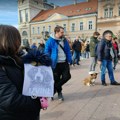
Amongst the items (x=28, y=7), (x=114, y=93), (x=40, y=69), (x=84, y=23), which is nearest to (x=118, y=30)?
(x=84, y=23)

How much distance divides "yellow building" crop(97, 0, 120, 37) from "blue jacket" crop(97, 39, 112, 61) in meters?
37.5

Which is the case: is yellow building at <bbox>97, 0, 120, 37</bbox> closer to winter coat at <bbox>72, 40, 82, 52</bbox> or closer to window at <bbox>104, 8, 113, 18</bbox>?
window at <bbox>104, 8, 113, 18</bbox>

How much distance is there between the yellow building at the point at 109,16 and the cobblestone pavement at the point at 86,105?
125 ft

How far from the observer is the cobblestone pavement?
394 cm

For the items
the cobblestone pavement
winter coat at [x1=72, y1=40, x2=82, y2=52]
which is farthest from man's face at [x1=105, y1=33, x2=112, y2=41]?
winter coat at [x1=72, y1=40, x2=82, y2=52]

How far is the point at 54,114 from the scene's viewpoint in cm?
404

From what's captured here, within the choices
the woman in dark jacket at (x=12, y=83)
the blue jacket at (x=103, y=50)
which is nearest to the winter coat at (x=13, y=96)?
the woman in dark jacket at (x=12, y=83)

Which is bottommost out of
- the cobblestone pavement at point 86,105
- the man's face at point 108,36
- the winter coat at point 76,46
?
the cobblestone pavement at point 86,105

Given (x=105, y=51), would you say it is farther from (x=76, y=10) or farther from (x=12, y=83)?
(x=76, y=10)

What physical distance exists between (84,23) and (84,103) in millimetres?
44441

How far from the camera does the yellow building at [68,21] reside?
1864 inches

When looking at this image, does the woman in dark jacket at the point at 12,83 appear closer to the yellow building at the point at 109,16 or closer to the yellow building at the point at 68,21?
the yellow building at the point at 68,21

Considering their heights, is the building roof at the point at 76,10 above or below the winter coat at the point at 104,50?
above

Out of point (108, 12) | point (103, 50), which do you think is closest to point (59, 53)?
point (103, 50)
